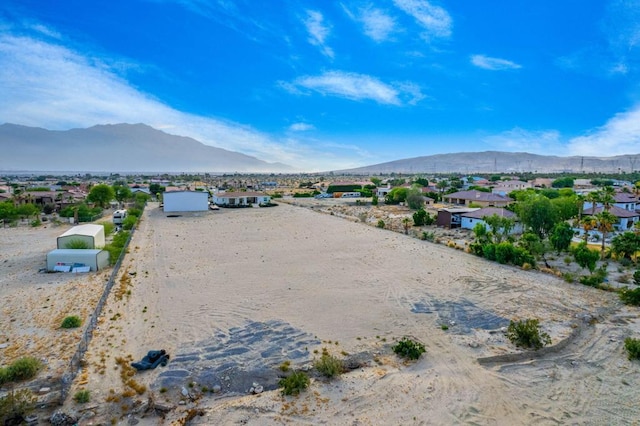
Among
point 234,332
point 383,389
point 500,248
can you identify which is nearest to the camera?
point 383,389

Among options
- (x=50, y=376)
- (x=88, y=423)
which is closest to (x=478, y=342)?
(x=88, y=423)

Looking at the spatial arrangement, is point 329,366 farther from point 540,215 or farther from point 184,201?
point 184,201

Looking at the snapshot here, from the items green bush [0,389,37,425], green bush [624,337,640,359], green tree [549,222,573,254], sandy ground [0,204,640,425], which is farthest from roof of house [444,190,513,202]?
green bush [0,389,37,425]

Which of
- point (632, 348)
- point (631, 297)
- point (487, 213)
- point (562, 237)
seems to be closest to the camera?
point (632, 348)

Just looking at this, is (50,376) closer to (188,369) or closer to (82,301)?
(188,369)

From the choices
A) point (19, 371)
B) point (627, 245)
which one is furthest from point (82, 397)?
point (627, 245)

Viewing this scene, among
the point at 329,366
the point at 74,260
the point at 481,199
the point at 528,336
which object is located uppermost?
the point at 481,199
